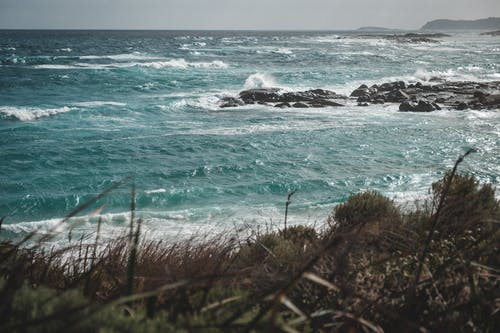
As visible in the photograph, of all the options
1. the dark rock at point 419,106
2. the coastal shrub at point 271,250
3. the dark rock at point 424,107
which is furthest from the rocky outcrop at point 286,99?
the coastal shrub at point 271,250

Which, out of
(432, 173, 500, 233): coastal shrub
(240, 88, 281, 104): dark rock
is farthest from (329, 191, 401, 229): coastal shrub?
(240, 88, 281, 104): dark rock

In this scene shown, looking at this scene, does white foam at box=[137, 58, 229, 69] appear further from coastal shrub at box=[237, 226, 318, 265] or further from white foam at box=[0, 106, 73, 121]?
coastal shrub at box=[237, 226, 318, 265]

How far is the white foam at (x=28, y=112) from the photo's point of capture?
22.4 m

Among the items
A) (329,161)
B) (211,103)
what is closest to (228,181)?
(329,161)

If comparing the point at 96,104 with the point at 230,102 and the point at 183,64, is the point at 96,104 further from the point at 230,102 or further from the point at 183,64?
the point at 183,64

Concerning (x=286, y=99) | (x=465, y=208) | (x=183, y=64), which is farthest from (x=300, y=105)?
(x=183, y=64)

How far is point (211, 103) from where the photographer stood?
2788 cm

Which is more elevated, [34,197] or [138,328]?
[138,328]

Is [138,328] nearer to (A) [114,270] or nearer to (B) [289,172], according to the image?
(A) [114,270]

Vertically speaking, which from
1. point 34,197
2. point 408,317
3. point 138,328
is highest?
point 138,328

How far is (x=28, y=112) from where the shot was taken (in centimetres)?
2300

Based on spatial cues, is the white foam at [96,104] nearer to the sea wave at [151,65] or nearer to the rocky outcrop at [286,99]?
the rocky outcrop at [286,99]

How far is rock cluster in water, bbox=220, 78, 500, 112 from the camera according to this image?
2541 cm

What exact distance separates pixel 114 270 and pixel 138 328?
2268 millimetres
